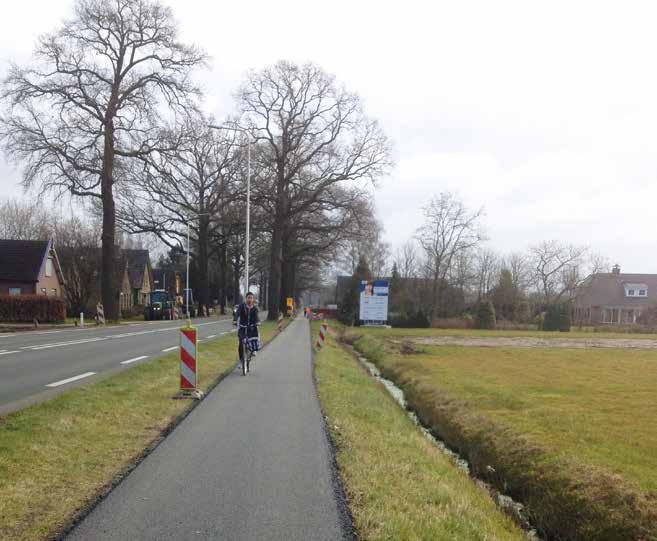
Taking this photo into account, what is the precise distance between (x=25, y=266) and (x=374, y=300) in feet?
87.3

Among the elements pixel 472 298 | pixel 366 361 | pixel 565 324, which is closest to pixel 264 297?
pixel 472 298

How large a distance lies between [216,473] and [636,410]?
8195 millimetres

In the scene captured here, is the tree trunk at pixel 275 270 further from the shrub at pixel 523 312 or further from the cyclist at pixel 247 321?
the cyclist at pixel 247 321

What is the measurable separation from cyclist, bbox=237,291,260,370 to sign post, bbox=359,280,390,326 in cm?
3217

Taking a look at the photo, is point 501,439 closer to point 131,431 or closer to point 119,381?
point 131,431

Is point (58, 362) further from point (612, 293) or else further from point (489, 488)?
point (612, 293)

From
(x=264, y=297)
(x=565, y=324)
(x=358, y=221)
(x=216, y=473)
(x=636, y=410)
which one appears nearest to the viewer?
(x=216, y=473)

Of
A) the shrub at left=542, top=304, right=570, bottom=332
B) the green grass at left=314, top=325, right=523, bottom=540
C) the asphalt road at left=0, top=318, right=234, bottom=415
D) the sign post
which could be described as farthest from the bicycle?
the shrub at left=542, top=304, right=570, bottom=332

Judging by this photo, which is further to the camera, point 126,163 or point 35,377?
point 126,163

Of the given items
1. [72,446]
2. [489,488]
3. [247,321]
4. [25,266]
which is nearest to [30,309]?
[25,266]

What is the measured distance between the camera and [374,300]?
4609cm

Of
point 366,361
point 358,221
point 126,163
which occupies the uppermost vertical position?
point 126,163

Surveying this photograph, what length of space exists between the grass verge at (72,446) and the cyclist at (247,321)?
2.36m

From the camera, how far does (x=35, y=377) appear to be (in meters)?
11.4
